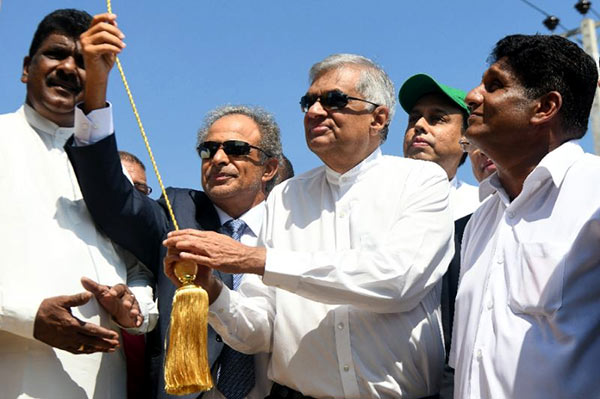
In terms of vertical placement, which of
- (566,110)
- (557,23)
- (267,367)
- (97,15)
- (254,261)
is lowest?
(267,367)

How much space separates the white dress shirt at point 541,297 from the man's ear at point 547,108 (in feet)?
0.66

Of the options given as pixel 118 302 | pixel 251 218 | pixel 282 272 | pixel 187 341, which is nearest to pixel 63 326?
pixel 118 302

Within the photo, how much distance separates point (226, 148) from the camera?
17.5ft

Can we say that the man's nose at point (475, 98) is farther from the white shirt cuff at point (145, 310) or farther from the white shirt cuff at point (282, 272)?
the white shirt cuff at point (145, 310)

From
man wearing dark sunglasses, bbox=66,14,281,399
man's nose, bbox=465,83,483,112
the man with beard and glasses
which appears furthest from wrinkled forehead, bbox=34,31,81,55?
man's nose, bbox=465,83,483,112

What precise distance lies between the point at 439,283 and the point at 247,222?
145cm

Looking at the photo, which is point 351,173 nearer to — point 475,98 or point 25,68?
point 475,98

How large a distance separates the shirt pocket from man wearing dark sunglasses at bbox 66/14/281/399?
1.42m

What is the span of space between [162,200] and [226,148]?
2.00 feet

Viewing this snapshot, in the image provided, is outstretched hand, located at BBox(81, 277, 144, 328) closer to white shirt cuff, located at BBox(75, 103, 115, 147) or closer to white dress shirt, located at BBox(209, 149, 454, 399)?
white dress shirt, located at BBox(209, 149, 454, 399)

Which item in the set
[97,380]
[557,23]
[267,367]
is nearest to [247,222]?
[267,367]

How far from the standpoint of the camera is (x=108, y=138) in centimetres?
409

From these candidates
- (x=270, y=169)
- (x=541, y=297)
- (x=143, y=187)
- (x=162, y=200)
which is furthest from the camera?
(x=143, y=187)

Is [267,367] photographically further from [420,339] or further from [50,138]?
[50,138]
